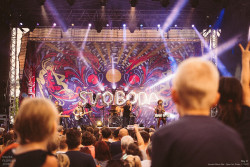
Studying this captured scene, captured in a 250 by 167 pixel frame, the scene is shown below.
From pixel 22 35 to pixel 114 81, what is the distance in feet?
17.6

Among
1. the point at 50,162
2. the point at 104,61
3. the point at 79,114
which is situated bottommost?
the point at 79,114

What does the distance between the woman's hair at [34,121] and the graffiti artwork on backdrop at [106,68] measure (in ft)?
46.9

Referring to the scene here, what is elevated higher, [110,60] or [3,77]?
[110,60]

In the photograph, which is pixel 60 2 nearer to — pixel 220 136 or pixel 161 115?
pixel 161 115

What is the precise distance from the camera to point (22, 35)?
1591 centimetres

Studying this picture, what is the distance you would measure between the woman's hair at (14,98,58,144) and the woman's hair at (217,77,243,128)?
3.26 ft

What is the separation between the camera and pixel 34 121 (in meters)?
1.56

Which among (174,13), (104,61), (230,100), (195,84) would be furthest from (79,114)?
(195,84)

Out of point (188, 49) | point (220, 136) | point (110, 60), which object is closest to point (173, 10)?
point (188, 49)

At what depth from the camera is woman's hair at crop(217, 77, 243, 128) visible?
1.81 m

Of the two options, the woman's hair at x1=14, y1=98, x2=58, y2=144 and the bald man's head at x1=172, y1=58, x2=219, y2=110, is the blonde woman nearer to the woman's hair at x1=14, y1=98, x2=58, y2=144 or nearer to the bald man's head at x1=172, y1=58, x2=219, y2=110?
the woman's hair at x1=14, y1=98, x2=58, y2=144

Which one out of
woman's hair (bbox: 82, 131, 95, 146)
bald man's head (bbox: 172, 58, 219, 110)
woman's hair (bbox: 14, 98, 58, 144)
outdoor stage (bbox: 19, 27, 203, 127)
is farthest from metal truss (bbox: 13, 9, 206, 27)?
bald man's head (bbox: 172, 58, 219, 110)

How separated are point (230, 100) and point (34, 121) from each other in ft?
3.70

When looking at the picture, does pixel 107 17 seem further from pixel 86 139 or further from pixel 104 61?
pixel 86 139
